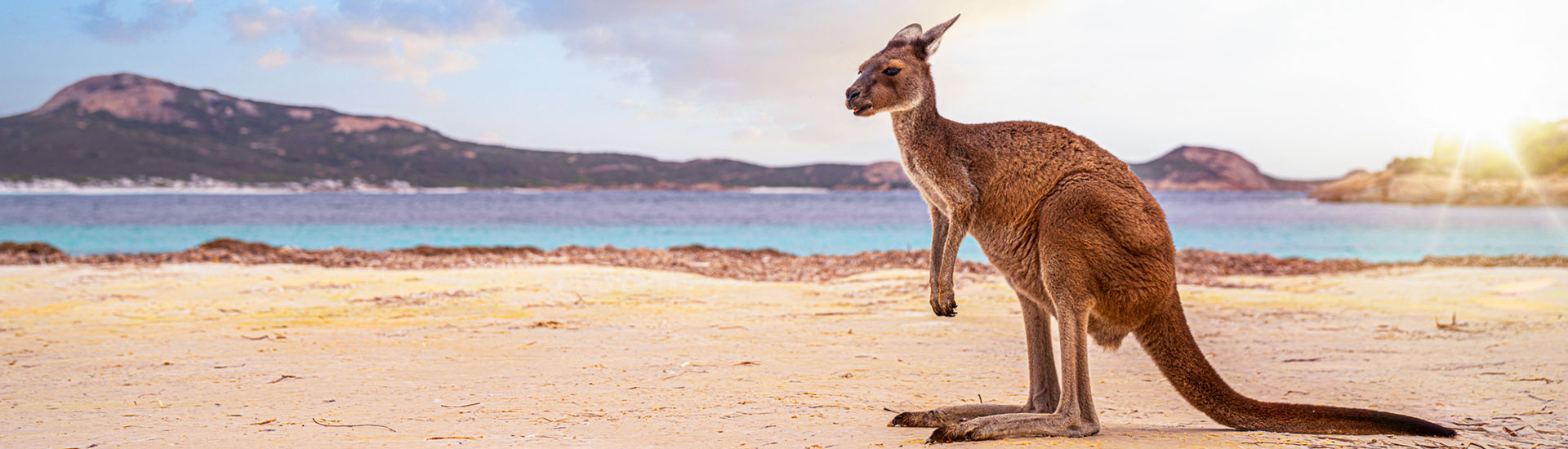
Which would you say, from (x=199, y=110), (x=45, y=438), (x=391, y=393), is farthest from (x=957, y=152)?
(x=199, y=110)

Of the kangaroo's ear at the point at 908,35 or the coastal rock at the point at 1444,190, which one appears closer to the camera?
the kangaroo's ear at the point at 908,35

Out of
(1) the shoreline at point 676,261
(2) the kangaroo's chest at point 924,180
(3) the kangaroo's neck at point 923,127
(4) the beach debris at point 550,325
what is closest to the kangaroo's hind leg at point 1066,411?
(2) the kangaroo's chest at point 924,180

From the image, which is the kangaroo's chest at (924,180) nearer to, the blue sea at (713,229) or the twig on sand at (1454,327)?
the twig on sand at (1454,327)

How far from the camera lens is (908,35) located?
3.68 metres

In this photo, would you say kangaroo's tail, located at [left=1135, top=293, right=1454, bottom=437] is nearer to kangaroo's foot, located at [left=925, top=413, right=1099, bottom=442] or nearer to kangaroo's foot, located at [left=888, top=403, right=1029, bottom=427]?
kangaroo's foot, located at [left=925, top=413, right=1099, bottom=442]

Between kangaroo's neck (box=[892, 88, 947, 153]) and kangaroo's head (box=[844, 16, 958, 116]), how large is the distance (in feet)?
0.11

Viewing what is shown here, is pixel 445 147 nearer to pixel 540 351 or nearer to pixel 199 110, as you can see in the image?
pixel 199 110

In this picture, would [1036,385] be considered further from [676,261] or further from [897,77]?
[676,261]

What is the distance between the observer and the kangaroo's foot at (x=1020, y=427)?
3.43 metres

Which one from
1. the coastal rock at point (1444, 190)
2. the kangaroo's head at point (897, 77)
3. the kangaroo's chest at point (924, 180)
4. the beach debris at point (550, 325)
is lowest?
the beach debris at point (550, 325)

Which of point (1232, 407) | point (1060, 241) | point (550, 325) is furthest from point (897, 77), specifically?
point (550, 325)

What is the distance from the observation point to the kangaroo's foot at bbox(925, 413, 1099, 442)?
135 inches

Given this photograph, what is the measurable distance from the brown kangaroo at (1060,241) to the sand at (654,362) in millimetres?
136

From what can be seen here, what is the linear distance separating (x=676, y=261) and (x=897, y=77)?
439 inches
